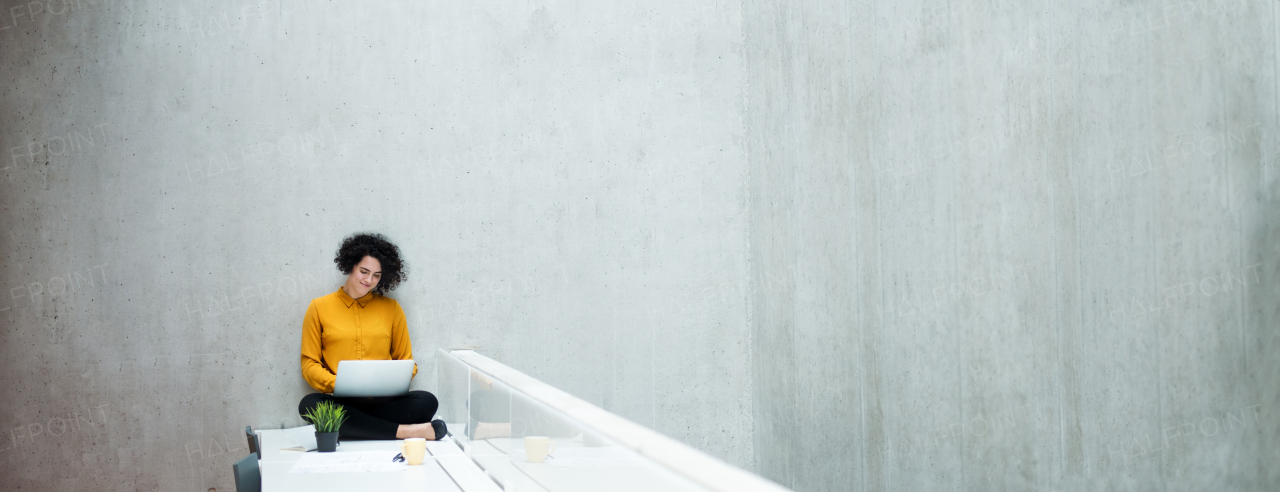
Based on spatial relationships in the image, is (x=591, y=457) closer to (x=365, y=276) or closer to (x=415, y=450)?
(x=415, y=450)

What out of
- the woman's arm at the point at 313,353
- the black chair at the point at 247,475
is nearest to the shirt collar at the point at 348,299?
the woman's arm at the point at 313,353

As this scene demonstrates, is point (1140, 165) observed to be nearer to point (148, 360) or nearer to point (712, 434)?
point (712, 434)

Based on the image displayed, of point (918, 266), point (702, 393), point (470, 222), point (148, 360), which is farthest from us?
point (702, 393)

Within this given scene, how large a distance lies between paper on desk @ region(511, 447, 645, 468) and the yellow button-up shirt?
241 centimetres

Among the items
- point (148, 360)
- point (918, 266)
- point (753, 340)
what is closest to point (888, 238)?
point (918, 266)

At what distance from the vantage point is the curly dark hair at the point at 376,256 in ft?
14.8

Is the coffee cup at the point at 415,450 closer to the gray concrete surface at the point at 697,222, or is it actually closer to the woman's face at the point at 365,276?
the woman's face at the point at 365,276

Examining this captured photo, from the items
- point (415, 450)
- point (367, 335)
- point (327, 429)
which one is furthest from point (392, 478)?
point (367, 335)

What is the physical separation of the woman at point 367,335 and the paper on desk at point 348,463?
0.62m

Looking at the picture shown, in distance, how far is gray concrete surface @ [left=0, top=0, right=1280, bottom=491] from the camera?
301 centimetres

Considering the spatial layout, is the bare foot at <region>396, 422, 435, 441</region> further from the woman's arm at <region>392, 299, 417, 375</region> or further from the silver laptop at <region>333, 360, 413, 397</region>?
the woman's arm at <region>392, 299, 417, 375</region>

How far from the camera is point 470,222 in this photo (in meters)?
4.91

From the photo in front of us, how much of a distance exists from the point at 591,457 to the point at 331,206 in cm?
319

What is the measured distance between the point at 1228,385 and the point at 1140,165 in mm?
735
